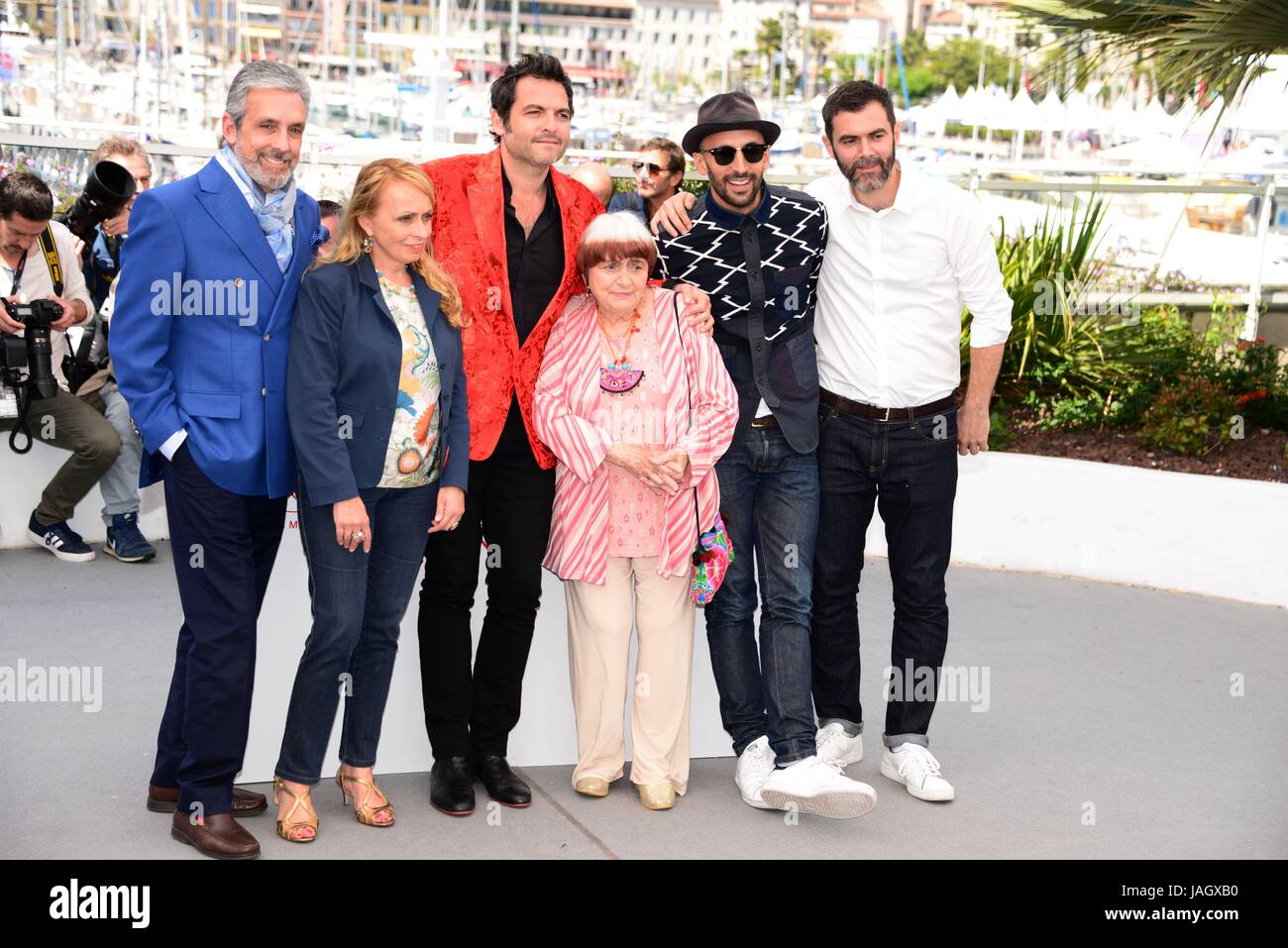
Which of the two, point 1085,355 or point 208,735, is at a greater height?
point 1085,355

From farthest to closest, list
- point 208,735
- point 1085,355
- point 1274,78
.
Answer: point 1274,78, point 1085,355, point 208,735

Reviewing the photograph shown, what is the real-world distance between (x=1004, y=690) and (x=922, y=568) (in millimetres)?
1300

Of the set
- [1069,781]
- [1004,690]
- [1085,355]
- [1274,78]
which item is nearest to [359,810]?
[1069,781]

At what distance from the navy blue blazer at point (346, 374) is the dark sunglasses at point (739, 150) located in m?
0.97

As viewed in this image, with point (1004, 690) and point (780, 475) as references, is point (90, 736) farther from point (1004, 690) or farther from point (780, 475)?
point (1004, 690)

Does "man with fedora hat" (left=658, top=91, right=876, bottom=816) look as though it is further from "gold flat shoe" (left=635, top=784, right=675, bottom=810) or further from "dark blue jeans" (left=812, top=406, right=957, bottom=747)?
"gold flat shoe" (left=635, top=784, right=675, bottom=810)

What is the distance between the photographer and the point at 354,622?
4086mm

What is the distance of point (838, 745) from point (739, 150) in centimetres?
194

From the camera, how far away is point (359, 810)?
4.29m

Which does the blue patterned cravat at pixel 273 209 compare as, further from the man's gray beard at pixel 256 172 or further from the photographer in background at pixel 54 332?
the photographer in background at pixel 54 332

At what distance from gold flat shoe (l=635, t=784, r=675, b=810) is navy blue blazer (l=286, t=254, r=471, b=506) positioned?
1.27 metres

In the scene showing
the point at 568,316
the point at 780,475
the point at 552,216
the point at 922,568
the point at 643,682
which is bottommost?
the point at 643,682

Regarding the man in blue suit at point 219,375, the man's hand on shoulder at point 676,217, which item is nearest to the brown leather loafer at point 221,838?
the man in blue suit at point 219,375

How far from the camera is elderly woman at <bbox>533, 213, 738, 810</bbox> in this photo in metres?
4.37
